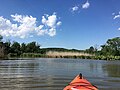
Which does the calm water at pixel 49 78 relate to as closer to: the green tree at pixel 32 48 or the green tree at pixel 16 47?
the green tree at pixel 16 47

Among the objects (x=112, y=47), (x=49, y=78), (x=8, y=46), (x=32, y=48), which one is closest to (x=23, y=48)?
(x=32, y=48)

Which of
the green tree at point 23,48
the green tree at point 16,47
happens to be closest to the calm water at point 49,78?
the green tree at point 16,47

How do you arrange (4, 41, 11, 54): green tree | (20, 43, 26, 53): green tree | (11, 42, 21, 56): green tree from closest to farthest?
(4, 41, 11, 54): green tree → (11, 42, 21, 56): green tree → (20, 43, 26, 53): green tree

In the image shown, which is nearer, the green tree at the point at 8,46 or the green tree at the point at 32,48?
the green tree at the point at 8,46

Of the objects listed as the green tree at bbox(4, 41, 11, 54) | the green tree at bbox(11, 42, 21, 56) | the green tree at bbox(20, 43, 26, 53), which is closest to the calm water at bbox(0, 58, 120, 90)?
the green tree at bbox(4, 41, 11, 54)

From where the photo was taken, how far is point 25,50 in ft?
467

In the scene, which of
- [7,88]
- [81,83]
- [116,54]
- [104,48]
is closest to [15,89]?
[7,88]

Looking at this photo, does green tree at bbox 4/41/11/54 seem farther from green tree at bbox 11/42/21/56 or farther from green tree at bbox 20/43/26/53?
green tree at bbox 20/43/26/53

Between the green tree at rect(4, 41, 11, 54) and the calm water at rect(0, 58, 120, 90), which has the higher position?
the green tree at rect(4, 41, 11, 54)

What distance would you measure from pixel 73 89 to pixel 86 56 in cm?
8776

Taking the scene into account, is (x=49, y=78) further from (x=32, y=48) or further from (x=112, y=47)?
(x=32, y=48)

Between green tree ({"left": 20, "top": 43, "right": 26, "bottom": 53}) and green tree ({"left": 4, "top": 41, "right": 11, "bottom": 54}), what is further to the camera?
green tree ({"left": 20, "top": 43, "right": 26, "bottom": 53})

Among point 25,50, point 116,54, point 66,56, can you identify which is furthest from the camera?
point 25,50

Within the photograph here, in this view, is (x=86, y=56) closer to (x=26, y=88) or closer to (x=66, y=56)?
(x=66, y=56)
